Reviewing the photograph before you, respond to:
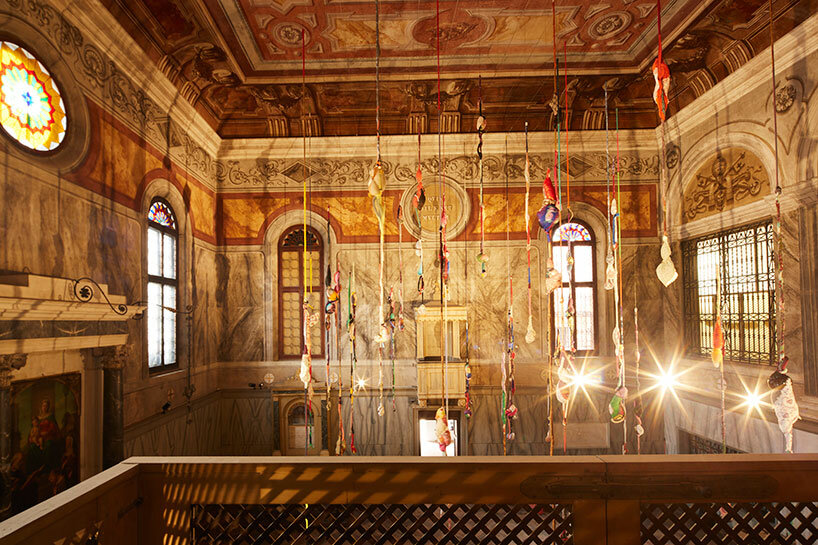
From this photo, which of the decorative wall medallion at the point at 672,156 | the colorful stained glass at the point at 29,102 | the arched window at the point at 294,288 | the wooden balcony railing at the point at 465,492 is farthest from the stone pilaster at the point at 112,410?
the decorative wall medallion at the point at 672,156

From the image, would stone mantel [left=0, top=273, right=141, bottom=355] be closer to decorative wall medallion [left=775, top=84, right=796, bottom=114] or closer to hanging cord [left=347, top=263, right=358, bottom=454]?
hanging cord [left=347, top=263, right=358, bottom=454]

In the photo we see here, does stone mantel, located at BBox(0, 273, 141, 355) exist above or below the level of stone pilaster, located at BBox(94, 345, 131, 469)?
above

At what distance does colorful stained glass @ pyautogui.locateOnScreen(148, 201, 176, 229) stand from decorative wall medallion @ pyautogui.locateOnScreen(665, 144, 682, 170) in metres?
7.27

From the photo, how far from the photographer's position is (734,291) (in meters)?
5.31

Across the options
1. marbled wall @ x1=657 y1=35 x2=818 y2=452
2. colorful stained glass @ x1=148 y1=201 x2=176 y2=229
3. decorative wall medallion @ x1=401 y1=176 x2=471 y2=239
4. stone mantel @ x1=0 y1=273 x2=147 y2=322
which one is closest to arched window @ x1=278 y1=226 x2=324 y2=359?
decorative wall medallion @ x1=401 y1=176 x2=471 y2=239

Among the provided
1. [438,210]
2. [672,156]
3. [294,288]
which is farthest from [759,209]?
[294,288]

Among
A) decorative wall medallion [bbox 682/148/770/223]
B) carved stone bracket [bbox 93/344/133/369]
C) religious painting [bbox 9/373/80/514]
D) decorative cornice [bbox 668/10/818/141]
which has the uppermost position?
decorative cornice [bbox 668/10/818/141]

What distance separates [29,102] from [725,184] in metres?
7.39

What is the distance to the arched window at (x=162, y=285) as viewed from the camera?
16.8 ft

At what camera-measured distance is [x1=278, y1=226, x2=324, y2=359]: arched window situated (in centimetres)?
691

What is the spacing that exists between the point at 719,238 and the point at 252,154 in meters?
6.94

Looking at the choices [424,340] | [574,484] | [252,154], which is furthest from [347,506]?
[252,154]

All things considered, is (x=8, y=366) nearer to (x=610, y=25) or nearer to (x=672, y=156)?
(x=610, y=25)

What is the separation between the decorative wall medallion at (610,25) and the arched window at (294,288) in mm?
4736
